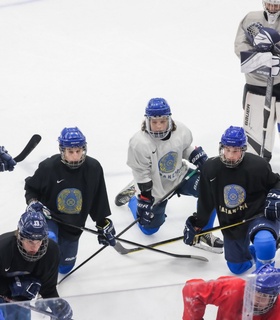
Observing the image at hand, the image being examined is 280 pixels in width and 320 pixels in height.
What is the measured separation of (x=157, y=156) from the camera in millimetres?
5238

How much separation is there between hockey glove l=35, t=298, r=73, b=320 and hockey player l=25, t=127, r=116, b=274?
1092mm

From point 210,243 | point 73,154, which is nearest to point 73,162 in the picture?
point 73,154

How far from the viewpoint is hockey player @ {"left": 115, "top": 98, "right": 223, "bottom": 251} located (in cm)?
512

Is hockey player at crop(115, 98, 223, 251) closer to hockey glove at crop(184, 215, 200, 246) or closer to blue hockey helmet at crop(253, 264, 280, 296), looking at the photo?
hockey glove at crop(184, 215, 200, 246)

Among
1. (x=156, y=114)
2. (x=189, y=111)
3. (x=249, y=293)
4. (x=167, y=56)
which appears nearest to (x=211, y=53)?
(x=167, y=56)

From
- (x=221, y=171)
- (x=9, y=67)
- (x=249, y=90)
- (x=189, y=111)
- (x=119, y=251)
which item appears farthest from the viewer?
(x=9, y=67)

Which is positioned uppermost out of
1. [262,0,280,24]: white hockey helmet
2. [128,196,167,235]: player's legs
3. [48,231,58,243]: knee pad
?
[262,0,280,24]: white hockey helmet

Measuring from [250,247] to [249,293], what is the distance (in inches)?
42.5

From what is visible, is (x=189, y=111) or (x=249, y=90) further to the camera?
(x=189, y=111)

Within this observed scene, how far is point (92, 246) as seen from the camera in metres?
5.29

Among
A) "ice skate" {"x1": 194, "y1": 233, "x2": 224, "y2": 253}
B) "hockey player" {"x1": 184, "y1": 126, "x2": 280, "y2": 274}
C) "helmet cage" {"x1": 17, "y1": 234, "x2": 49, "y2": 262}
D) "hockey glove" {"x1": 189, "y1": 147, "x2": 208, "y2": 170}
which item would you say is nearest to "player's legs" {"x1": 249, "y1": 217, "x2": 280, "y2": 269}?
"hockey player" {"x1": 184, "y1": 126, "x2": 280, "y2": 274}

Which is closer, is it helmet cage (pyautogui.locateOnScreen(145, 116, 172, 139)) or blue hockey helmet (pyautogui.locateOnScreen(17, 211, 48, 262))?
blue hockey helmet (pyautogui.locateOnScreen(17, 211, 48, 262))

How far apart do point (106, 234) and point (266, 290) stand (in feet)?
4.16

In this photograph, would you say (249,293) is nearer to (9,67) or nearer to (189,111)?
(189,111)
